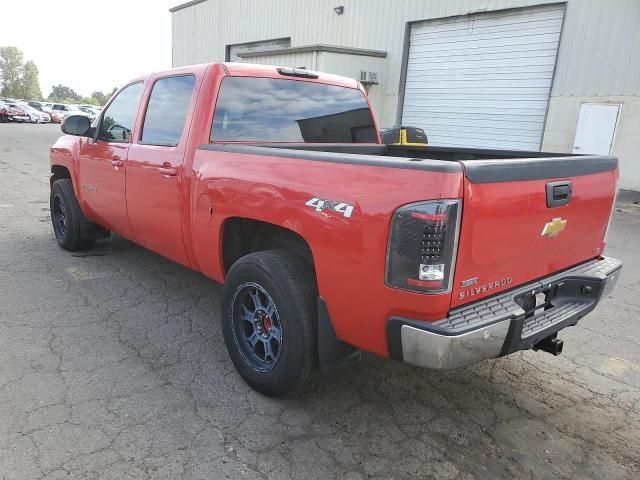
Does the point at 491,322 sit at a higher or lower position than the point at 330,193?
lower

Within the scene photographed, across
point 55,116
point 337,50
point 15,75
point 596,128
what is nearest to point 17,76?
point 15,75

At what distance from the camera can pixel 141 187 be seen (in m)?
3.92

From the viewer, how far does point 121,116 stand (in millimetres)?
4500

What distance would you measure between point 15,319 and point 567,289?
3808 millimetres

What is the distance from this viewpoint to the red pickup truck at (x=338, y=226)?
214 cm

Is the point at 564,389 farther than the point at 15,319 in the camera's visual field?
No

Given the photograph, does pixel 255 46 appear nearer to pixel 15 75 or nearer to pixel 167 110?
pixel 167 110

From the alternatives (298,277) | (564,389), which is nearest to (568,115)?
(564,389)

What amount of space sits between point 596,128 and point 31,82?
380 ft

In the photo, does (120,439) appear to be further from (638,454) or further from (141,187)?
(638,454)

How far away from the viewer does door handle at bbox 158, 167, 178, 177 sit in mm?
3494

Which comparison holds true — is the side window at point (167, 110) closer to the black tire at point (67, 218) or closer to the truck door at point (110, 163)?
the truck door at point (110, 163)

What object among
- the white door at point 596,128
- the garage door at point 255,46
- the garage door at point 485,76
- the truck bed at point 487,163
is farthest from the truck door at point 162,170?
the garage door at point 255,46

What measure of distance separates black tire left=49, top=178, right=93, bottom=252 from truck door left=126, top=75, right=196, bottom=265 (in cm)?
149
